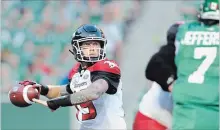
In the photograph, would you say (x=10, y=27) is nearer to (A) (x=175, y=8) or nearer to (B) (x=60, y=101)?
(A) (x=175, y=8)

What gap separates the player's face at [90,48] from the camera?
4.75m

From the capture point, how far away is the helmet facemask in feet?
15.6

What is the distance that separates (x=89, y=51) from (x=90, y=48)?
0.9 inches

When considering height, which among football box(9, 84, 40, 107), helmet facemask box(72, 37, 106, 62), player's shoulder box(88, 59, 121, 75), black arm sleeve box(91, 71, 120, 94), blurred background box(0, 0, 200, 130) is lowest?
blurred background box(0, 0, 200, 130)

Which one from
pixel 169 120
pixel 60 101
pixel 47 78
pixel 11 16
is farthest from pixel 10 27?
pixel 60 101

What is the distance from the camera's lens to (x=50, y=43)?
368 inches

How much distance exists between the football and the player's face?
1.35 ft

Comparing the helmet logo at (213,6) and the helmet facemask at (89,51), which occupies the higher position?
the helmet logo at (213,6)

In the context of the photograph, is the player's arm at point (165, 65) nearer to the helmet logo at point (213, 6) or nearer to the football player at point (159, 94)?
the football player at point (159, 94)

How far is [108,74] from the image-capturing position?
461cm

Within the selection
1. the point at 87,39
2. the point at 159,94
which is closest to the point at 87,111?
the point at 87,39

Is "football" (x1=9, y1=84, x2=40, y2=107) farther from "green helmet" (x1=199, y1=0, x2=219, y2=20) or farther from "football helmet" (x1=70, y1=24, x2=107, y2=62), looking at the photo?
"green helmet" (x1=199, y1=0, x2=219, y2=20)

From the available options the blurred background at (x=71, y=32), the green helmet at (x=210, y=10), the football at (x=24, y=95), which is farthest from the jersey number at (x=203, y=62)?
the blurred background at (x=71, y=32)

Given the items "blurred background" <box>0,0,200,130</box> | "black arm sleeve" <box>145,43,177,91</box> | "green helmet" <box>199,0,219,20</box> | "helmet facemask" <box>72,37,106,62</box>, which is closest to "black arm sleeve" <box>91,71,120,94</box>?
"helmet facemask" <box>72,37,106,62</box>
